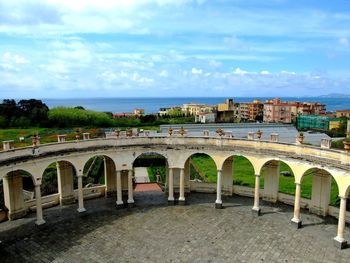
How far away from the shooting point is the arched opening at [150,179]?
1283 inches

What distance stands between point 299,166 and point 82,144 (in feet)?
60.0

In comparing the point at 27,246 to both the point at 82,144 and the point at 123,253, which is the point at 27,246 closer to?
the point at 123,253

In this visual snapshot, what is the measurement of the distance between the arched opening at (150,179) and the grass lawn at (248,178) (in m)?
6.49

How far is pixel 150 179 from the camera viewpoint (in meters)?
44.8

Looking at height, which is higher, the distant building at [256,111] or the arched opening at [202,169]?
the distant building at [256,111]

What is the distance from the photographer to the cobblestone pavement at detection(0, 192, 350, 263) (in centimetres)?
2120

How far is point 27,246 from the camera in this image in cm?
2233

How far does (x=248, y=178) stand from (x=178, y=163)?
17776 mm

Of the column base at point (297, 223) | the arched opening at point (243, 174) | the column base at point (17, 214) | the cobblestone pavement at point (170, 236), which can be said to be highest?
the column base at point (17, 214)

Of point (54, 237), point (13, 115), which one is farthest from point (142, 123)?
point (54, 237)

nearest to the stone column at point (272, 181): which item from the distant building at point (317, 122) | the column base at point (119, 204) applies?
the column base at point (119, 204)

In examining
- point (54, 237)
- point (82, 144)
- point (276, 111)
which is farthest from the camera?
point (276, 111)

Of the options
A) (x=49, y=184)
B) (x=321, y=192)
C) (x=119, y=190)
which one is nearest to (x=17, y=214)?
(x=119, y=190)

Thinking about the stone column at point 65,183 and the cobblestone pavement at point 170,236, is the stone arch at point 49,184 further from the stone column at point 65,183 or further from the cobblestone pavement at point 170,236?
the cobblestone pavement at point 170,236
